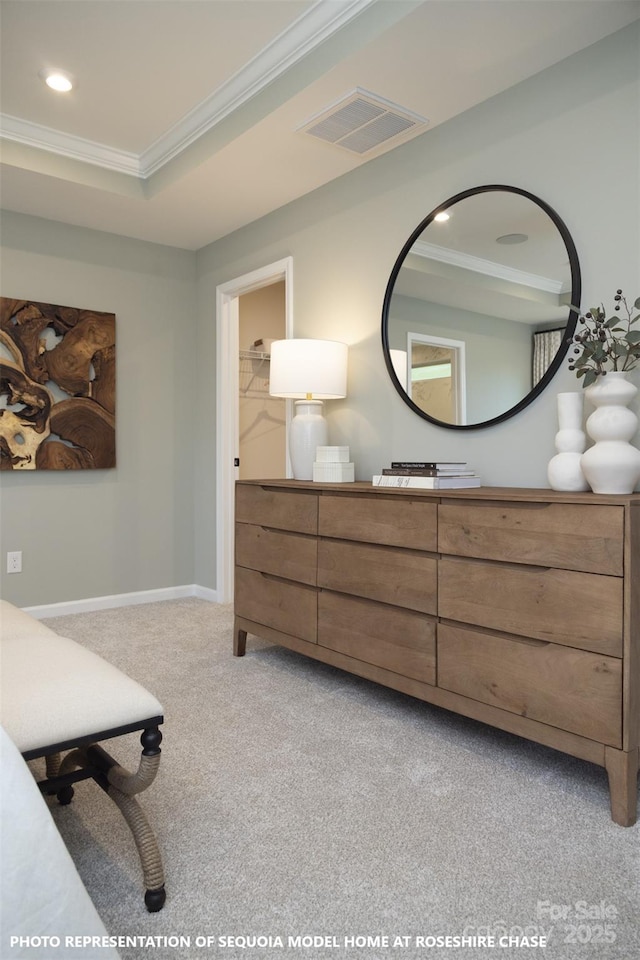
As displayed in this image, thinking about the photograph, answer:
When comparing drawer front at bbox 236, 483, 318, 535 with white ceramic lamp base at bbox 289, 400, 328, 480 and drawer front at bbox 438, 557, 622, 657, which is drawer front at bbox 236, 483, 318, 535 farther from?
drawer front at bbox 438, 557, 622, 657

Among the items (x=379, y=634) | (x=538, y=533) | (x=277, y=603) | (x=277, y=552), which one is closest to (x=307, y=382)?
(x=277, y=552)

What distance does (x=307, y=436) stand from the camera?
3062mm

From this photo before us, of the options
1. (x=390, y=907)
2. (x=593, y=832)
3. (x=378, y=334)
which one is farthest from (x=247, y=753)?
(x=378, y=334)

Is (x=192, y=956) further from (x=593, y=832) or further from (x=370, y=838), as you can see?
(x=593, y=832)

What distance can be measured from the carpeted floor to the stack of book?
2.83ft

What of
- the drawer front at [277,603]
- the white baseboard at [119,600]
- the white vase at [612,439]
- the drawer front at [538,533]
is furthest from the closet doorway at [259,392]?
the white vase at [612,439]

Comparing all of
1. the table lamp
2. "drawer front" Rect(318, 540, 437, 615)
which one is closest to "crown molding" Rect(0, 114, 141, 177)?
the table lamp

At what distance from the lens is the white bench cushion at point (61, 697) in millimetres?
1250

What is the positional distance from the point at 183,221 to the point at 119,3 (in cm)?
162

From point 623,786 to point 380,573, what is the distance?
102 centimetres

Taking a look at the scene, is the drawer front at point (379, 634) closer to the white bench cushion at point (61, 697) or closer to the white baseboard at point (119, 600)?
the white bench cushion at point (61, 697)

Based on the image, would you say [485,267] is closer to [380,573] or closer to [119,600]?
[380,573]

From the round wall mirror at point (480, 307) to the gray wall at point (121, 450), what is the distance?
74.5 inches

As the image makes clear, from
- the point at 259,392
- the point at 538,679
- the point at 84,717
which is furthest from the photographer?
the point at 259,392
